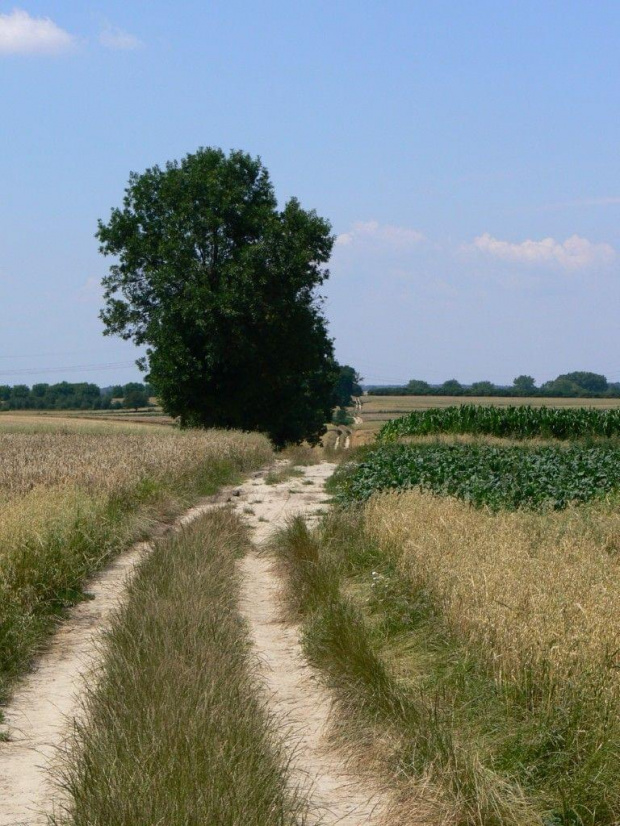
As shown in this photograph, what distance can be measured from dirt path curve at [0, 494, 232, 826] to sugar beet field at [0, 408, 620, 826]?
0.10 metres

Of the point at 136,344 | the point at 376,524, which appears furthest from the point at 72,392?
the point at 376,524

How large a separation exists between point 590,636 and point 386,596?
3.47m

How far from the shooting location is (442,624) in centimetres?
834

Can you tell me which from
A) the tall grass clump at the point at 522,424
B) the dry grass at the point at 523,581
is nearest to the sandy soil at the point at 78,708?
the dry grass at the point at 523,581

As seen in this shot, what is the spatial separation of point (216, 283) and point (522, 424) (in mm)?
14512

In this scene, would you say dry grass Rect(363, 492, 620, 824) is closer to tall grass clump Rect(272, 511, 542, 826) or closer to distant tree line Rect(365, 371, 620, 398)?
tall grass clump Rect(272, 511, 542, 826)

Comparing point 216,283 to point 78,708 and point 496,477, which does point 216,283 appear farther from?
point 78,708

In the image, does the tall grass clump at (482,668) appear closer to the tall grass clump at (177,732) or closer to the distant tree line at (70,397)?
the tall grass clump at (177,732)

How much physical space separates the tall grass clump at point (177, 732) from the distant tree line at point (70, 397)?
3325 inches

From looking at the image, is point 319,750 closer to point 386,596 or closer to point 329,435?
point 386,596

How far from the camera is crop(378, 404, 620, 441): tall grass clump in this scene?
38031 mm

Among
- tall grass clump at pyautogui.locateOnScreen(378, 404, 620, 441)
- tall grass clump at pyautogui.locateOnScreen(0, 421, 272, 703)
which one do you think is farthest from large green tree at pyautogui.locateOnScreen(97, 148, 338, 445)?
tall grass clump at pyautogui.locateOnScreen(0, 421, 272, 703)

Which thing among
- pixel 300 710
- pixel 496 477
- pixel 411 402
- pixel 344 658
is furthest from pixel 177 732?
pixel 411 402

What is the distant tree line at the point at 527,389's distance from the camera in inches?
3698
